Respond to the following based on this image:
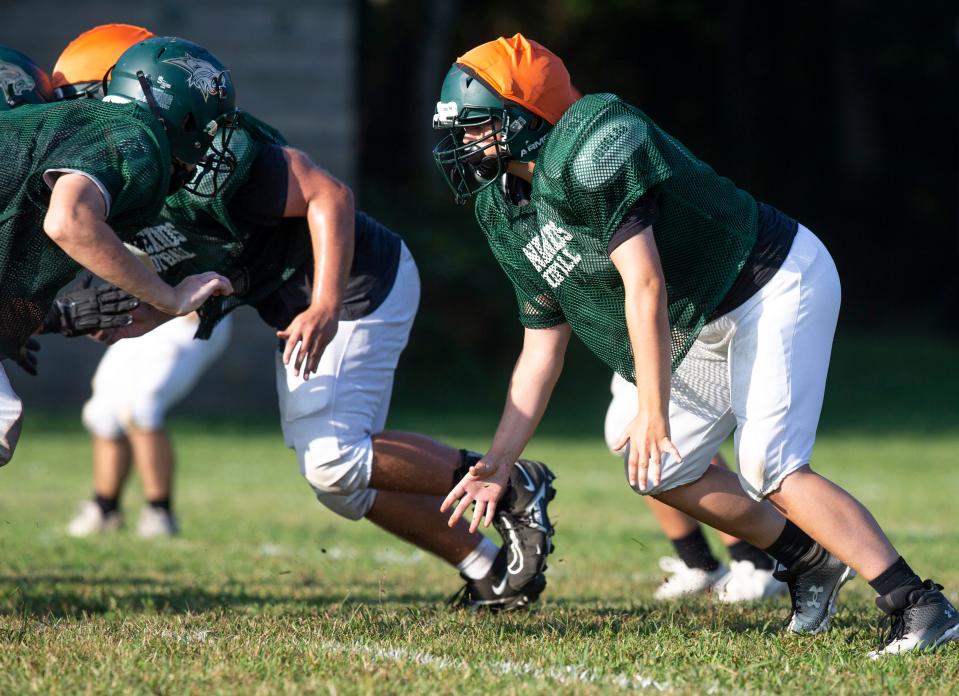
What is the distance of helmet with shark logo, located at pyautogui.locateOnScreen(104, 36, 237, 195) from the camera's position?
3984 mm

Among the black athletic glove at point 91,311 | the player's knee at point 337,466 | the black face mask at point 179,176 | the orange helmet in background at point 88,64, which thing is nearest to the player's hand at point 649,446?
the player's knee at point 337,466

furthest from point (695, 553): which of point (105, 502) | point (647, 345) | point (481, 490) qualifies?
point (105, 502)

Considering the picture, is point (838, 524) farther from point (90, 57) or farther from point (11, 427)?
point (90, 57)

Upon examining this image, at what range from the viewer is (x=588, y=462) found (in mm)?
12266

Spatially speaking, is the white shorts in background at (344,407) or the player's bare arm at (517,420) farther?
the white shorts in background at (344,407)

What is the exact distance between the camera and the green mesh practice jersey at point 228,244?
14.4ft

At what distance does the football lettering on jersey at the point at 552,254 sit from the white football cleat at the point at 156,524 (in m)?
3.73

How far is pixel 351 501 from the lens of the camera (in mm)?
4598

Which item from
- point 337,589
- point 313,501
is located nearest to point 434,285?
point 313,501

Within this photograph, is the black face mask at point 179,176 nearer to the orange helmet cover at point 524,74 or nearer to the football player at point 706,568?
the orange helmet cover at point 524,74

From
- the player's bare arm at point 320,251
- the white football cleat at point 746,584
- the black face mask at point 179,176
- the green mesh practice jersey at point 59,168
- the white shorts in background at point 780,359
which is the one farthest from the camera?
the white football cleat at point 746,584

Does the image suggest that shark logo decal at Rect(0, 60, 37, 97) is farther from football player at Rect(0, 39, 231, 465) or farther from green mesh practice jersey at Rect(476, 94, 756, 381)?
green mesh practice jersey at Rect(476, 94, 756, 381)

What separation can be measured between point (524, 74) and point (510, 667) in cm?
170

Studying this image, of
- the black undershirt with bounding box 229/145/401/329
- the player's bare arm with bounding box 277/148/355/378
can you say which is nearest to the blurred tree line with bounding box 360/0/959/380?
the black undershirt with bounding box 229/145/401/329
